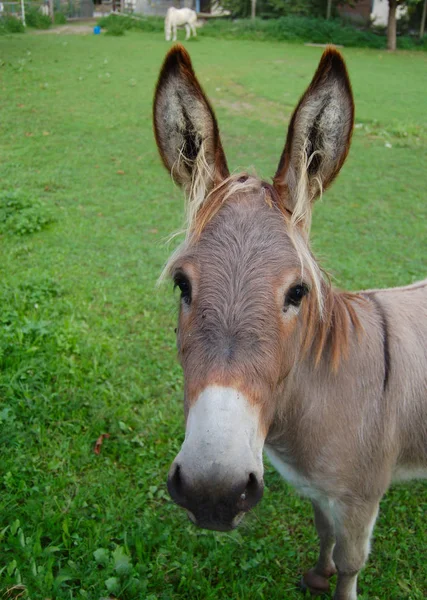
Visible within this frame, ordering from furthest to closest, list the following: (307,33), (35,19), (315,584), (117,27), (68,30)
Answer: (68,30), (307,33), (35,19), (117,27), (315,584)

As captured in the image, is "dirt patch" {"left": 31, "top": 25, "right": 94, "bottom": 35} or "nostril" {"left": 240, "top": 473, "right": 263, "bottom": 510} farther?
"dirt patch" {"left": 31, "top": 25, "right": 94, "bottom": 35}

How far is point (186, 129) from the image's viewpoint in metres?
2.35

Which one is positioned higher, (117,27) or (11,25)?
(117,27)

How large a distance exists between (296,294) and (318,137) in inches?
28.5

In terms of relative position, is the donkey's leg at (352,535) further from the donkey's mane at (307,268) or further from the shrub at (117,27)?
the shrub at (117,27)

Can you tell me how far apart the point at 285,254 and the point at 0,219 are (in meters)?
5.68

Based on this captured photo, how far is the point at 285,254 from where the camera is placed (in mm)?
2059

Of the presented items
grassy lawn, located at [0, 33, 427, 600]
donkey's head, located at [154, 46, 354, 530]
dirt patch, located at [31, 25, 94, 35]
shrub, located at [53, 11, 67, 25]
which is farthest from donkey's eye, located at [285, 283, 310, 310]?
shrub, located at [53, 11, 67, 25]

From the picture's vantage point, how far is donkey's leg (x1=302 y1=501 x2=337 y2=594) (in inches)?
116

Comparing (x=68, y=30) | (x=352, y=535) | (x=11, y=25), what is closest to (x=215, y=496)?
(x=352, y=535)

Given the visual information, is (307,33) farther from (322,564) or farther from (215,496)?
(215,496)

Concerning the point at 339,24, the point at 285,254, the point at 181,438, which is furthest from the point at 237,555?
the point at 339,24

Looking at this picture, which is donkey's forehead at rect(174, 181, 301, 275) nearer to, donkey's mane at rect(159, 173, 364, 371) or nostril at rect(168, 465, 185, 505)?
donkey's mane at rect(159, 173, 364, 371)

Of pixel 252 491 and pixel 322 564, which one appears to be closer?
pixel 252 491
